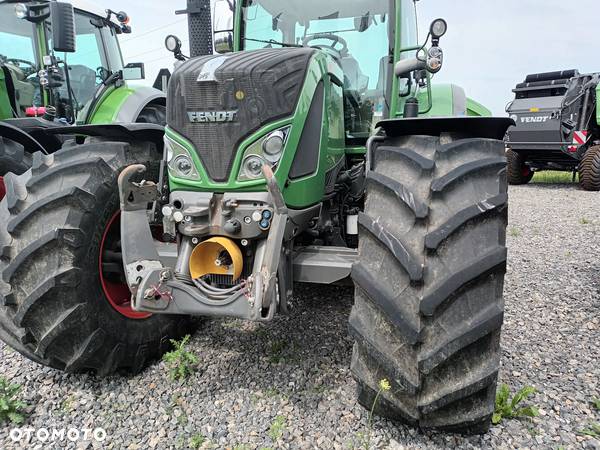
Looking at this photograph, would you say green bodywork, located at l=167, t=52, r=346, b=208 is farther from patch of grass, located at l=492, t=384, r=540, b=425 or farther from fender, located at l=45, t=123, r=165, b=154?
patch of grass, located at l=492, t=384, r=540, b=425

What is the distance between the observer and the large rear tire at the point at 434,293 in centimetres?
186

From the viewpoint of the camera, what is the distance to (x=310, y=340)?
310cm

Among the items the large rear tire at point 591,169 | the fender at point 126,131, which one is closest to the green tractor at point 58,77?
the fender at point 126,131

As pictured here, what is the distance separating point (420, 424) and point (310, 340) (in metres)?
1.18

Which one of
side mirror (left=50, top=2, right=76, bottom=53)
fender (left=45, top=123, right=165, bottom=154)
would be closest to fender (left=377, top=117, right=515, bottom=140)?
fender (left=45, top=123, right=165, bottom=154)

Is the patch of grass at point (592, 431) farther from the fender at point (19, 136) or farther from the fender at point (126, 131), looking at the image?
the fender at point (19, 136)

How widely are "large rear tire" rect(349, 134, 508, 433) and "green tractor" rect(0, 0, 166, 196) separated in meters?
3.52

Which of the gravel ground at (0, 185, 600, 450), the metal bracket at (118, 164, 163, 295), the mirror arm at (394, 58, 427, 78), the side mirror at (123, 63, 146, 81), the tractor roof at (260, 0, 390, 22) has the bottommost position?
the gravel ground at (0, 185, 600, 450)

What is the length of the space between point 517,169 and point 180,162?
38.9ft

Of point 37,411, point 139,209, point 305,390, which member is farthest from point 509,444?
point 37,411

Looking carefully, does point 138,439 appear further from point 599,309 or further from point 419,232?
point 599,309

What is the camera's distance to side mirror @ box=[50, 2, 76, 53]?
14.8 feet

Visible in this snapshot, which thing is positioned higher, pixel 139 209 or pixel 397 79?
pixel 397 79

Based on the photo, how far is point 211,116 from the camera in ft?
7.64
